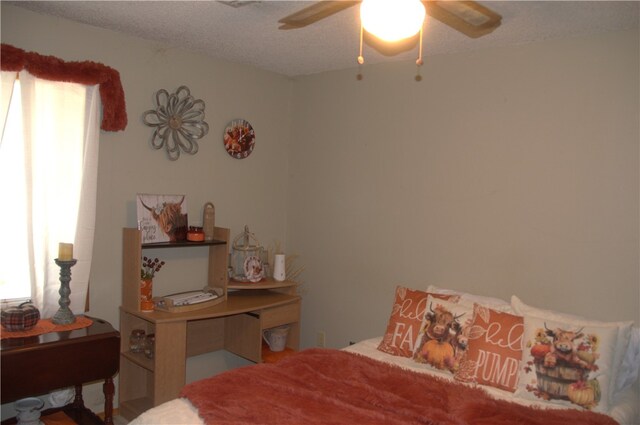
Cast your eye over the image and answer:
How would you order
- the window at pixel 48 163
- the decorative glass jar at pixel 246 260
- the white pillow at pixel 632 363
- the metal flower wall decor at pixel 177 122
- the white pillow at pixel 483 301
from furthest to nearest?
the decorative glass jar at pixel 246 260 < the metal flower wall decor at pixel 177 122 < the white pillow at pixel 483 301 < the window at pixel 48 163 < the white pillow at pixel 632 363

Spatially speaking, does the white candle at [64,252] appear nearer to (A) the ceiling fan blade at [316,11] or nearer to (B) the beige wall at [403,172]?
(B) the beige wall at [403,172]

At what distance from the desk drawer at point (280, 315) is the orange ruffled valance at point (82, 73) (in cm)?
149

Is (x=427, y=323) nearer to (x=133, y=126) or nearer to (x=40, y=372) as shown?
(x=40, y=372)

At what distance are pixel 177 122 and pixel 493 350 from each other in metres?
2.32

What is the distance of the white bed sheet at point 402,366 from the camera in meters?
1.95

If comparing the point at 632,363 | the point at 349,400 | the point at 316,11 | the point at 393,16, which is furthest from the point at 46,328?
the point at 632,363

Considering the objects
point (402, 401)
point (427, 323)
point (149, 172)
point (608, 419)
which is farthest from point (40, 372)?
point (608, 419)

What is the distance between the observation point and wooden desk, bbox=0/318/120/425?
2.22 metres

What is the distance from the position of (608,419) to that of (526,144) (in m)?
1.44

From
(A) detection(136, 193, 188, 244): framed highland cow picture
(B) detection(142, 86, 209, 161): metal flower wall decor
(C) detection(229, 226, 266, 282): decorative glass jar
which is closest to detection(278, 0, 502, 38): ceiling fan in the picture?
(B) detection(142, 86, 209, 161): metal flower wall decor

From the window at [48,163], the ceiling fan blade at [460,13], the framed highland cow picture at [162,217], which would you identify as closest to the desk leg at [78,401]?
the window at [48,163]

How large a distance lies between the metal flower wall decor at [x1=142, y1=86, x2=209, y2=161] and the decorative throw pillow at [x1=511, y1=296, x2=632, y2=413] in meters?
2.34

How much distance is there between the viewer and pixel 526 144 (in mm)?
2812

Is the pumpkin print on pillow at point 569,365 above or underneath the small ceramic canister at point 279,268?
underneath
